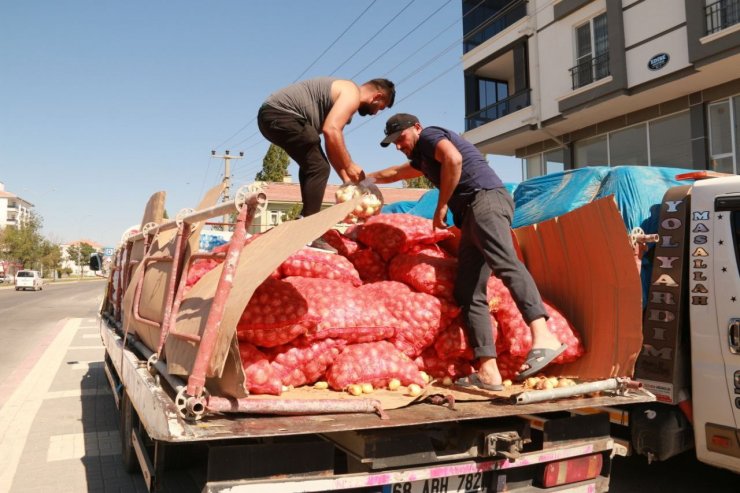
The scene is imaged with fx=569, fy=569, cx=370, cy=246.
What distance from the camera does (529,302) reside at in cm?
323

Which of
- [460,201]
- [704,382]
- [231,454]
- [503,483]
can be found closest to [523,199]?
[460,201]

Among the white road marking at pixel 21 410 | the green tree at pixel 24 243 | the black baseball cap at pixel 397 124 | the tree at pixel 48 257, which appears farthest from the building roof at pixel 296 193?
the tree at pixel 48 257

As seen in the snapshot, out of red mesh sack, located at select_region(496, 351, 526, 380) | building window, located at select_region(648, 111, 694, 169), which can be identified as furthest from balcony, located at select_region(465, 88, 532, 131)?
red mesh sack, located at select_region(496, 351, 526, 380)

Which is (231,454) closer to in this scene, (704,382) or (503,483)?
(503,483)

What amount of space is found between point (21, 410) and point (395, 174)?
5555 mm

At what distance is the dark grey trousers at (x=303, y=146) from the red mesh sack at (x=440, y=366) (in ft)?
5.18

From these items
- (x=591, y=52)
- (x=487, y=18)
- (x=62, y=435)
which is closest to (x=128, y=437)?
(x=62, y=435)

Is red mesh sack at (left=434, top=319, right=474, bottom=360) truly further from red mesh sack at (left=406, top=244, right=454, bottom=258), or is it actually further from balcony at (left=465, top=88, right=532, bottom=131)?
balcony at (left=465, top=88, right=532, bottom=131)

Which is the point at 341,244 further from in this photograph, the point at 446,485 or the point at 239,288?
the point at 446,485

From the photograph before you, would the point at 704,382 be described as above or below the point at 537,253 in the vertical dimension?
below

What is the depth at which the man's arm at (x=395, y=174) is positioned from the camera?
4746 mm

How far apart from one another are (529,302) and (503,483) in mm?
980

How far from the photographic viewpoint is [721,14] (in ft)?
41.4

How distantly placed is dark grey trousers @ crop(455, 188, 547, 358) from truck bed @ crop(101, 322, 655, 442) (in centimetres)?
53
